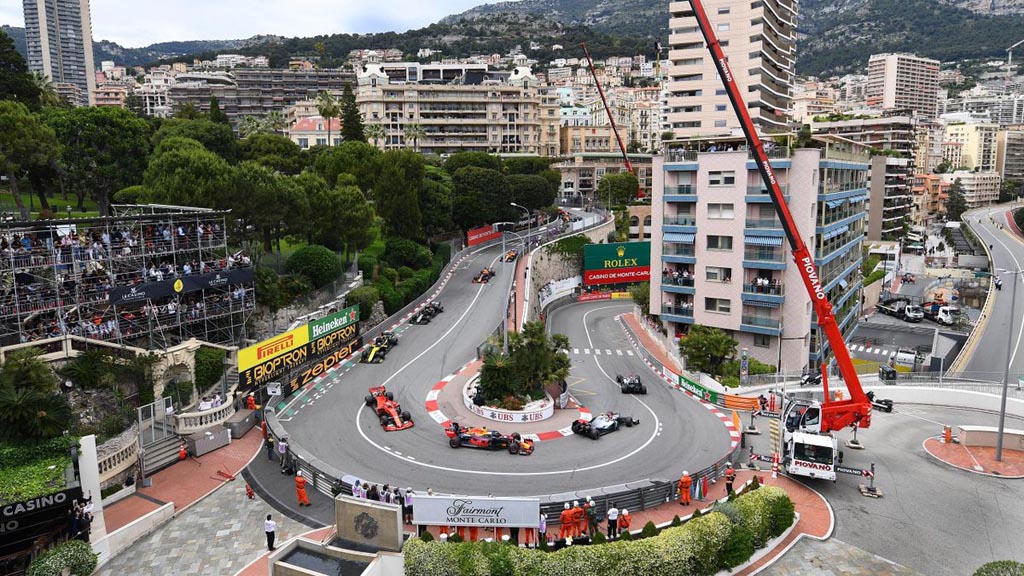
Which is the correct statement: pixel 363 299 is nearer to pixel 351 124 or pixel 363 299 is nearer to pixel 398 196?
pixel 398 196

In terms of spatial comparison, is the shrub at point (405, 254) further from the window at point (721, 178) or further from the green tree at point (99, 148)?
the window at point (721, 178)

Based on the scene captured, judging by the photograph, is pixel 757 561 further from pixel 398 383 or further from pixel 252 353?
pixel 252 353

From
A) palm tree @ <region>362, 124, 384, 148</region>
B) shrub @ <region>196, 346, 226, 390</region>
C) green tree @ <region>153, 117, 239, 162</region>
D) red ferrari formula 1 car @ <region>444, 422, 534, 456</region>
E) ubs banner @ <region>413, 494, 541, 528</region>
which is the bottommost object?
red ferrari formula 1 car @ <region>444, 422, 534, 456</region>

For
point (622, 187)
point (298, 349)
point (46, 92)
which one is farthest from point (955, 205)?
point (46, 92)

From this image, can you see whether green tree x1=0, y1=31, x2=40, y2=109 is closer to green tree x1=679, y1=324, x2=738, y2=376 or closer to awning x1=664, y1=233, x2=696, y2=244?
awning x1=664, y1=233, x2=696, y2=244

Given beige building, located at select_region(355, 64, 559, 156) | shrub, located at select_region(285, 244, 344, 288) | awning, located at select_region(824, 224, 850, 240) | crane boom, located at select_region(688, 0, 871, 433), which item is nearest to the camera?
crane boom, located at select_region(688, 0, 871, 433)

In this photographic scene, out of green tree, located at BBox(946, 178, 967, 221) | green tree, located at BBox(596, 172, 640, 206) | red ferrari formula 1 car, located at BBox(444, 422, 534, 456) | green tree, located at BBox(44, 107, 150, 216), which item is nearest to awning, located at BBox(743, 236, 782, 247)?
red ferrari formula 1 car, located at BBox(444, 422, 534, 456)
